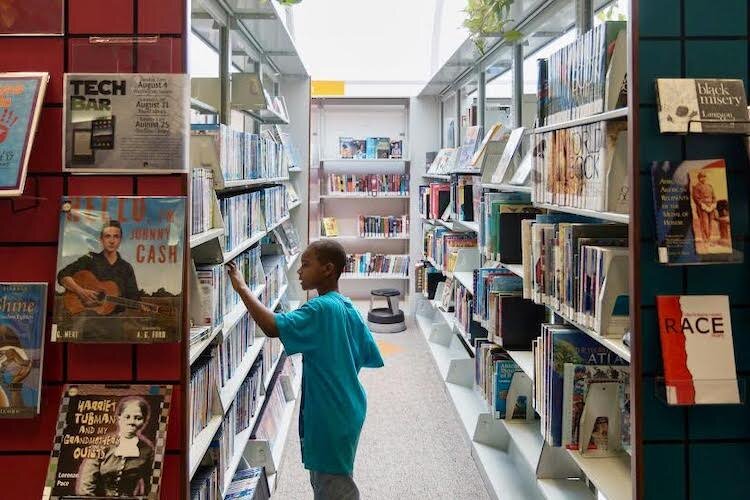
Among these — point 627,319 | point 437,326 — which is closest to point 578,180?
point 627,319

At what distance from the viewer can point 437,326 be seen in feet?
18.2

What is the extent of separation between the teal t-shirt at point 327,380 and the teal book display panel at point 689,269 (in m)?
0.98

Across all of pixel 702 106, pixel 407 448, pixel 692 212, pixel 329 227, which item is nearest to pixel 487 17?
pixel 702 106

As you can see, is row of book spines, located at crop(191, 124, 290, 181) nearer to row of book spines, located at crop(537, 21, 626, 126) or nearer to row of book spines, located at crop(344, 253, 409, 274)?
row of book spines, located at crop(537, 21, 626, 126)

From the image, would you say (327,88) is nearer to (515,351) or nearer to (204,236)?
(515,351)

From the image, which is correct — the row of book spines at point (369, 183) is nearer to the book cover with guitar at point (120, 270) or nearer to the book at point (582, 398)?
the book at point (582, 398)

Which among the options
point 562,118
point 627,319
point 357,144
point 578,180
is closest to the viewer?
point 627,319

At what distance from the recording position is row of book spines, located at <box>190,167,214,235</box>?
1.92 metres

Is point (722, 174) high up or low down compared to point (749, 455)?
up

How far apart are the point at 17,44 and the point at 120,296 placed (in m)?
0.67

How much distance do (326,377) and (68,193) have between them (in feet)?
3.45

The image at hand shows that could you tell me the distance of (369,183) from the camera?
23.2 feet

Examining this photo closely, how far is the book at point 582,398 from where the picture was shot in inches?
81.7

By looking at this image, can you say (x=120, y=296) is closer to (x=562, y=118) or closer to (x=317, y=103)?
(x=562, y=118)
